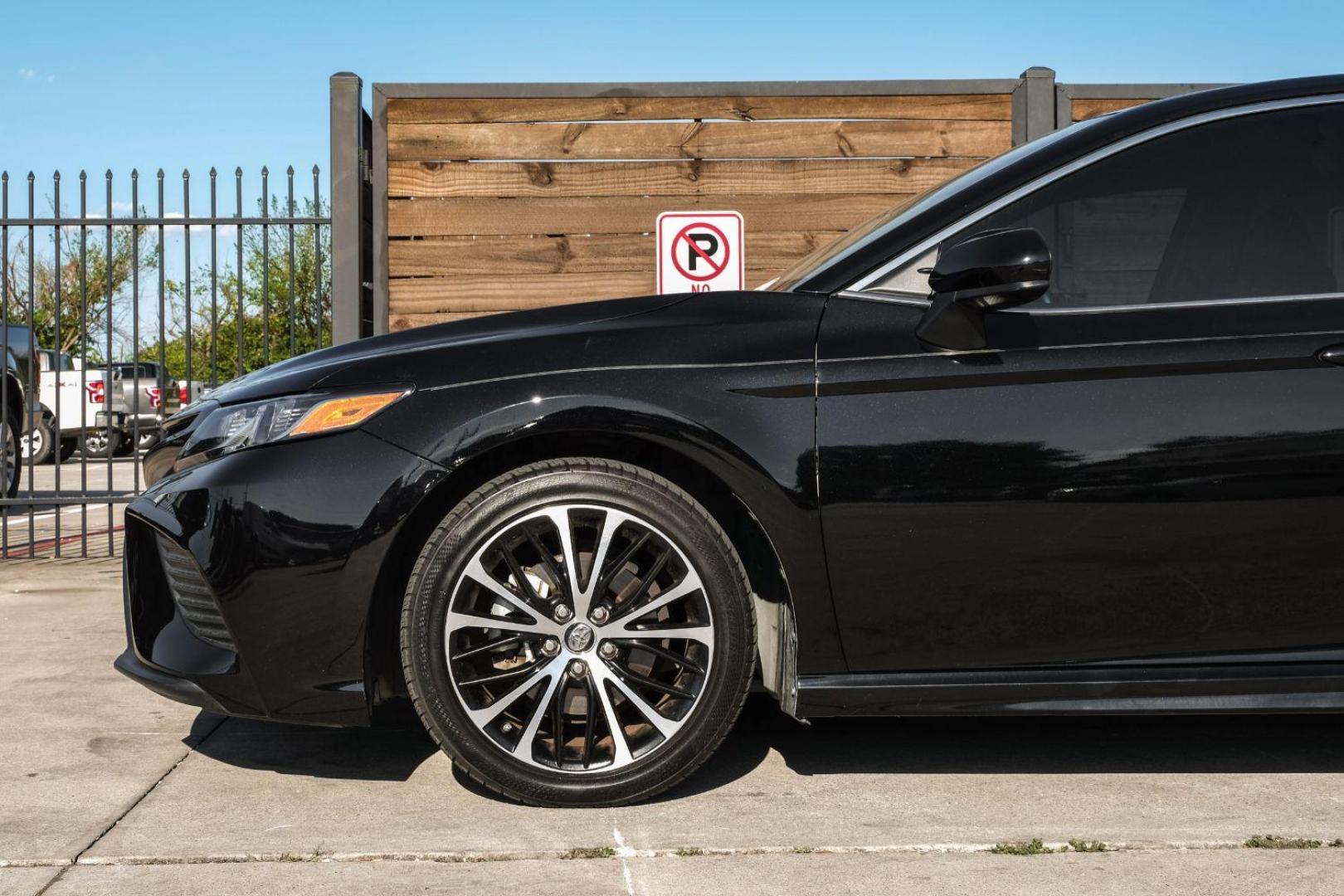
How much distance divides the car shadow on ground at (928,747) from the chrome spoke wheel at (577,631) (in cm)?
27

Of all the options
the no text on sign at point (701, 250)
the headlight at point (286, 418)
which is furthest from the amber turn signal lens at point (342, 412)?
the no text on sign at point (701, 250)

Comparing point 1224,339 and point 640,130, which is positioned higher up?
point 640,130

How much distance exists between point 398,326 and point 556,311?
153 inches

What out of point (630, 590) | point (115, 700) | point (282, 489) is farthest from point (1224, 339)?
point (115, 700)

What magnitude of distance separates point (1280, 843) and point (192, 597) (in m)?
2.44

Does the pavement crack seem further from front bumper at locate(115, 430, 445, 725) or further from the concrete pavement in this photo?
front bumper at locate(115, 430, 445, 725)

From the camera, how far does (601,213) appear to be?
718 centimetres

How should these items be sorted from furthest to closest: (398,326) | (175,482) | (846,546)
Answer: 1. (398,326)
2. (175,482)
3. (846,546)

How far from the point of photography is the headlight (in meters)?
3.15

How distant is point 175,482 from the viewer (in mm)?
3297

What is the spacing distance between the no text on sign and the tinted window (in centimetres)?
339

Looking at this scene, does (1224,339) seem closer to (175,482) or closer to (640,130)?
(175,482)

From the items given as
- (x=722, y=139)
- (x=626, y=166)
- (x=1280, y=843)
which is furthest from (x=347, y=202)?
(x=1280, y=843)

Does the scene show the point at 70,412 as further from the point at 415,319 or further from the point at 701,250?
the point at 701,250
